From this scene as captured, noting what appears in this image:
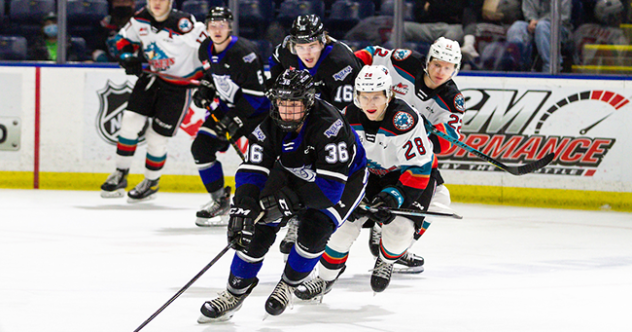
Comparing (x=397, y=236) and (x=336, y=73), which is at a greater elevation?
(x=336, y=73)

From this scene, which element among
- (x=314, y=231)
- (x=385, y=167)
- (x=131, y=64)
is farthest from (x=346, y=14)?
(x=314, y=231)

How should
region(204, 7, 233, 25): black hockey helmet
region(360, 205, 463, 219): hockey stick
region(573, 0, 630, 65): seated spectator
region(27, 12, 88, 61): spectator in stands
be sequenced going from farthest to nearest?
region(27, 12, 88, 61): spectator in stands → region(573, 0, 630, 65): seated spectator → region(204, 7, 233, 25): black hockey helmet → region(360, 205, 463, 219): hockey stick

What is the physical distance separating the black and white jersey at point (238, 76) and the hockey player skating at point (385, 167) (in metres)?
1.61

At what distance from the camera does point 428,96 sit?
155 inches

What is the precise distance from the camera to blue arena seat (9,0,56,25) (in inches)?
267

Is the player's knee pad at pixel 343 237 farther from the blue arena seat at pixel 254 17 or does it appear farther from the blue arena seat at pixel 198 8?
the blue arena seat at pixel 198 8

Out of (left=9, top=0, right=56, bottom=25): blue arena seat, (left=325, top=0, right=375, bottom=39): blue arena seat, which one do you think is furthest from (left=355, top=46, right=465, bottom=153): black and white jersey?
(left=9, top=0, right=56, bottom=25): blue arena seat

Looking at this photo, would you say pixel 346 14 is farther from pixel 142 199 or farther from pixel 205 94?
pixel 142 199

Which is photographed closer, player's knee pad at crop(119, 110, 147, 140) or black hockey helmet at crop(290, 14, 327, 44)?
black hockey helmet at crop(290, 14, 327, 44)

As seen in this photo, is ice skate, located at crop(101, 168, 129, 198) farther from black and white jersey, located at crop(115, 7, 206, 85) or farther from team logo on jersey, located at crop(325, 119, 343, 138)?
team logo on jersey, located at crop(325, 119, 343, 138)

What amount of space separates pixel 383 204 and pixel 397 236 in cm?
24

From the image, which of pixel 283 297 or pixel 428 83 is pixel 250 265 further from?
pixel 428 83

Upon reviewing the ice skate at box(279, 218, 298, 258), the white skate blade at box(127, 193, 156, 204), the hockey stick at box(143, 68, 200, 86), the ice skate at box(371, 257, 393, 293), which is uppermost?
the hockey stick at box(143, 68, 200, 86)

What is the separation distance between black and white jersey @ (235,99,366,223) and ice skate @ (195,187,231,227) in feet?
7.55
